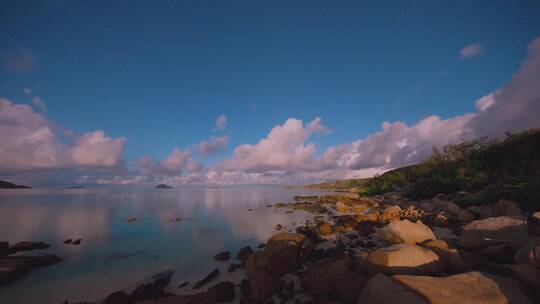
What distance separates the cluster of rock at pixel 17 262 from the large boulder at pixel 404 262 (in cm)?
1594

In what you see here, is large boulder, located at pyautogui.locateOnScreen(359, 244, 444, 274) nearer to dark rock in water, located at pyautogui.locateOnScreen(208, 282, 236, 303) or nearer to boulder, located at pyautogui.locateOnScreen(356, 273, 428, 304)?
boulder, located at pyautogui.locateOnScreen(356, 273, 428, 304)

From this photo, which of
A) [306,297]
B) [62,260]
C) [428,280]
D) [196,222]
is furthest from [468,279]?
[196,222]

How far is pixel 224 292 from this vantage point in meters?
7.14

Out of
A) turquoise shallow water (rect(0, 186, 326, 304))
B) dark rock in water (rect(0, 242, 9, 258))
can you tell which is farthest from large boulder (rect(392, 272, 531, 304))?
dark rock in water (rect(0, 242, 9, 258))

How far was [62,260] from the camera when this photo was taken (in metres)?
12.0

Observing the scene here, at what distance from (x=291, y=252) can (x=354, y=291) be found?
357 cm

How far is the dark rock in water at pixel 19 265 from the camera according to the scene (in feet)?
30.9

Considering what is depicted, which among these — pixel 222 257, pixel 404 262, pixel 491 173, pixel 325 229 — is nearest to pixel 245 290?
pixel 222 257

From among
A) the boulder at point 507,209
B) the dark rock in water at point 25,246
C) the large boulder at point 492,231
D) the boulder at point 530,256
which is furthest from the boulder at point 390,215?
the dark rock in water at point 25,246

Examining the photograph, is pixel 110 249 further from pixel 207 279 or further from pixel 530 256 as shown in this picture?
pixel 530 256

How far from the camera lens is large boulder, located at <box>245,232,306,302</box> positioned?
7234 millimetres

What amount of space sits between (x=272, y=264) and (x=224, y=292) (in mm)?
2094

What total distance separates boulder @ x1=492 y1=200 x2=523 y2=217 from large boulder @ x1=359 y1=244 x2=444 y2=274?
12285mm

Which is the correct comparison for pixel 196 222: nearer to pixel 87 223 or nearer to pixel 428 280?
pixel 87 223
